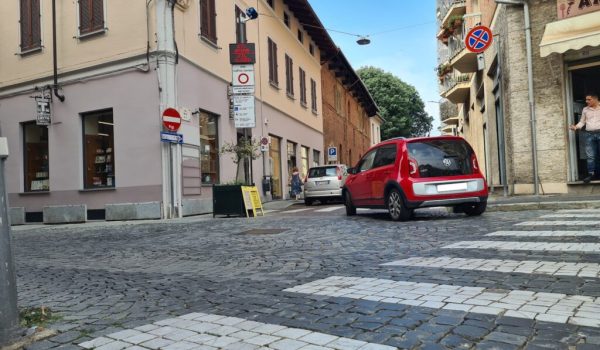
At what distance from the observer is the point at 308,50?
2964cm

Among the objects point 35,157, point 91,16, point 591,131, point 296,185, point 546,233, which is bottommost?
point 546,233

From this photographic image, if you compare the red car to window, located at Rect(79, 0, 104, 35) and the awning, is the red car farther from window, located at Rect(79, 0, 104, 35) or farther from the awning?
window, located at Rect(79, 0, 104, 35)

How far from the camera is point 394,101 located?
61.3 metres

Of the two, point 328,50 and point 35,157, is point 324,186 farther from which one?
point 328,50

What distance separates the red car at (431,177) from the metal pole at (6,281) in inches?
285

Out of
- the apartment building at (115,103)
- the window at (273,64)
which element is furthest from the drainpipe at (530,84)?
the window at (273,64)

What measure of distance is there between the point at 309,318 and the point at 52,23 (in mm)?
15639

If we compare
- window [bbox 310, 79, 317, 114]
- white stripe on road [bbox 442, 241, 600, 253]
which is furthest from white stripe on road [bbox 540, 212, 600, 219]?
window [bbox 310, 79, 317, 114]

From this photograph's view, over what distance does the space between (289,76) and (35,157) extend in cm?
1276

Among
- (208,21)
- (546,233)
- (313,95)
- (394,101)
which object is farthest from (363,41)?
(394,101)

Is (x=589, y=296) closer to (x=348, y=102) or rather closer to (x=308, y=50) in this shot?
(x=308, y=50)

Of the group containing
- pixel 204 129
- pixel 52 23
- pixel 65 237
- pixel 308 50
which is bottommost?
pixel 65 237

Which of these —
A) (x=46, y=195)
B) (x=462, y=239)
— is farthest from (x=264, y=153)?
(x=462, y=239)

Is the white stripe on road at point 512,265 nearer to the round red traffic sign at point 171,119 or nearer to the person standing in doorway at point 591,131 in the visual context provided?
the person standing in doorway at point 591,131
